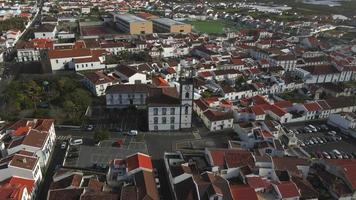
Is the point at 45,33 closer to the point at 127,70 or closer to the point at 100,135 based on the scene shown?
the point at 127,70

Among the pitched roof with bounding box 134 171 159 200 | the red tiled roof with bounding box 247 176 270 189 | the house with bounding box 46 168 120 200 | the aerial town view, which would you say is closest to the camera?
the house with bounding box 46 168 120 200

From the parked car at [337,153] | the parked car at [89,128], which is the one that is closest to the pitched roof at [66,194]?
the parked car at [89,128]

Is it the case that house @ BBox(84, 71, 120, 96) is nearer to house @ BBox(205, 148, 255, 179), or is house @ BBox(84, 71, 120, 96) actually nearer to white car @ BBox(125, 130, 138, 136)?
white car @ BBox(125, 130, 138, 136)

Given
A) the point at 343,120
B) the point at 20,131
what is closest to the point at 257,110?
the point at 343,120

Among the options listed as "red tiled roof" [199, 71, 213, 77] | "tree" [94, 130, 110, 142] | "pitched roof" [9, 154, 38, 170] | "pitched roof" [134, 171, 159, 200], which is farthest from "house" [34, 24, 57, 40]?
"pitched roof" [134, 171, 159, 200]

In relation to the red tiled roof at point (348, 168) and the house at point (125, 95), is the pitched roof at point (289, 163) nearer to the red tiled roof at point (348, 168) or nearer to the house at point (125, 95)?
the red tiled roof at point (348, 168)
